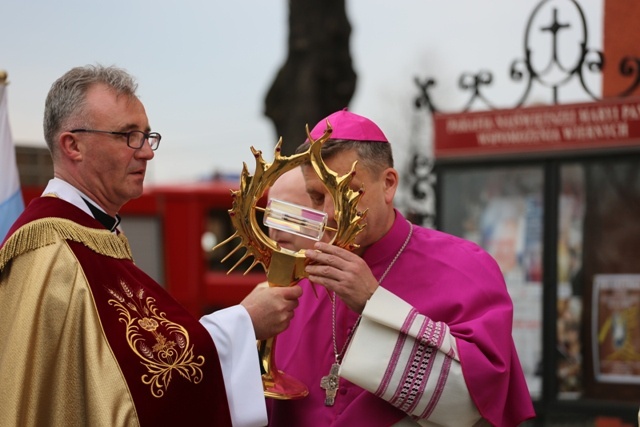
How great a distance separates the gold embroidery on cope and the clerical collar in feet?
0.97

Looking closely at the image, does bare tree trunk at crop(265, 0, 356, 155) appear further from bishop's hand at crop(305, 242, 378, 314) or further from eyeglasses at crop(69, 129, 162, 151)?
bishop's hand at crop(305, 242, 378, 314)

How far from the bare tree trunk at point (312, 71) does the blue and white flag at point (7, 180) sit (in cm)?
506

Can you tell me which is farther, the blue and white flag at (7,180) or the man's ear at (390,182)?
the blue and white flag at (7,180)

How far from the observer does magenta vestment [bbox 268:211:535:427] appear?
3.05 m

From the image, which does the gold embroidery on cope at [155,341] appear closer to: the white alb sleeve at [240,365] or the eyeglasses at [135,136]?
the white alb sleeve at [240,365]

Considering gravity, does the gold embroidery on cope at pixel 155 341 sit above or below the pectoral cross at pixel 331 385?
above

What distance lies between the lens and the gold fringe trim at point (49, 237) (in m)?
3.06

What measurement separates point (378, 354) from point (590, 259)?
4.99 meters

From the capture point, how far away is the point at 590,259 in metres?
7.65

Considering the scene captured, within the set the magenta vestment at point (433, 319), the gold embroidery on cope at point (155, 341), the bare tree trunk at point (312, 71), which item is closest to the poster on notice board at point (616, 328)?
the bare tree trunk at point (312, 71)

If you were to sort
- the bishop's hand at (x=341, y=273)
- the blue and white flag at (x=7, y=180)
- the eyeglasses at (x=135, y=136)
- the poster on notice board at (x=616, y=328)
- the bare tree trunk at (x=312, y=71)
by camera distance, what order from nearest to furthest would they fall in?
the bishop's hand at (x=341, y=273), the eyeglasses at (x=135, y=136), the blue and white flag at (x=7, y=180), the poster on notice board at (x=616, y=328), the bare tree trunk at (x=312, y=71)

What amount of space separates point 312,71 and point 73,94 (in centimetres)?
674

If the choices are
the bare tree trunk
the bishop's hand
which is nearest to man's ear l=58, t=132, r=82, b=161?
the bishop's hand

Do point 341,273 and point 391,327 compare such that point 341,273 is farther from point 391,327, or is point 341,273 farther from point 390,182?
point 390,182
